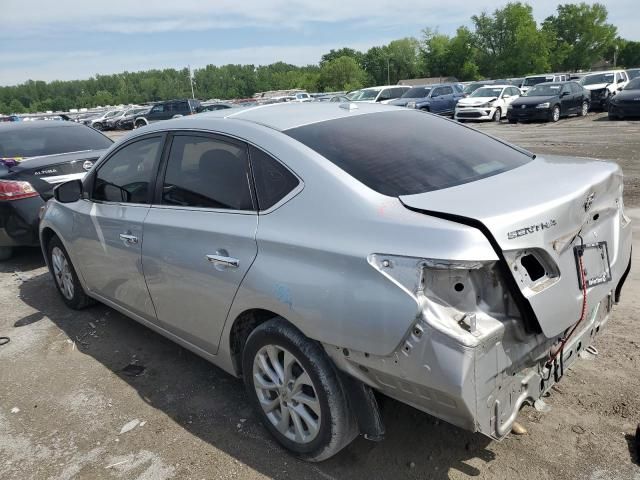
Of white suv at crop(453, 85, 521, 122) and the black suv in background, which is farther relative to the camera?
the black suv in background

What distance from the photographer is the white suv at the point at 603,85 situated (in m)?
23.7

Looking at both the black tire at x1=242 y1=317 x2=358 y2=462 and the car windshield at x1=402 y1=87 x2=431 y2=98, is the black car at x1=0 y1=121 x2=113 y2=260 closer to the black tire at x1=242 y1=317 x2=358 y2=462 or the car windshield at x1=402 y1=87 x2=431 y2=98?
the black tire at x1=242 y1=317 x2=358 y2=462

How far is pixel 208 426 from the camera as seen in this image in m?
3.12

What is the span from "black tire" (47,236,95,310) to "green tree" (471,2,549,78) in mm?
78787

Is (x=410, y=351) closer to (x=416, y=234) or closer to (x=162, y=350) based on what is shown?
(x=416, y=234)

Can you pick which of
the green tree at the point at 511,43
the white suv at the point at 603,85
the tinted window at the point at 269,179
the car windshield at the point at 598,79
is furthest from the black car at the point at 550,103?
the green tree at the point at 511,43

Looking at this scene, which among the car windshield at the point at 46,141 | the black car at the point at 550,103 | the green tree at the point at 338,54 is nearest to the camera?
the car windshield at the point at 46,141

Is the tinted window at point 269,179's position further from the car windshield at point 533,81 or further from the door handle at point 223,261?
the car windshield at point 533,81

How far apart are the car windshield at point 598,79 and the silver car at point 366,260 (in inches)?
985

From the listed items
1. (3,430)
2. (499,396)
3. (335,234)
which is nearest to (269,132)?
(335,234)

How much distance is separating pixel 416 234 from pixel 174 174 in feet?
6.06

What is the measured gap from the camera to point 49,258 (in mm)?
5113

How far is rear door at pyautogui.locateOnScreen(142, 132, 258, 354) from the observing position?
2779 millimetres

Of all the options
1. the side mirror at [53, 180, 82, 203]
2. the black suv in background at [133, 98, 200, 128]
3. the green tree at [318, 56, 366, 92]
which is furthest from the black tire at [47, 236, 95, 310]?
the green tree at [318, 56, 366, 92]
